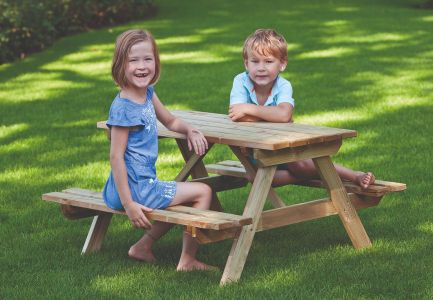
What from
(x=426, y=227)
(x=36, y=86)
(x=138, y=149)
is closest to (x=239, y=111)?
(x=138, y=149)

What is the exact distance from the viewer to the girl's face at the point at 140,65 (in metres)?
5.70

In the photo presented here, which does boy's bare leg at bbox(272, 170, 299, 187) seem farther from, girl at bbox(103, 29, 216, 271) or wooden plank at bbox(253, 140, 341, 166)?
girl at bbox(103, 29, 216, 271)

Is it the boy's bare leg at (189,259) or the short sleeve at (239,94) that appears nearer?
the boy's bare leg at (189,259)

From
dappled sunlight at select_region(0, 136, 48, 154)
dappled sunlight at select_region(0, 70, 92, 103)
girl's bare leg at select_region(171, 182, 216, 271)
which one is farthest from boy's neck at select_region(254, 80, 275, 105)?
dappled sunlight at select_region(0, 70, 92, 103)

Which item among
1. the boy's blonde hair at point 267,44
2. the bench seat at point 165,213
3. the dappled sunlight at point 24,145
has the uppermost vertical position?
the boy's blonde hair at point 267,44

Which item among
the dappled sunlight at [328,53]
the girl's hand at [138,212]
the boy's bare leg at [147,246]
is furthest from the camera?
the dappled sunlight at [328,53]

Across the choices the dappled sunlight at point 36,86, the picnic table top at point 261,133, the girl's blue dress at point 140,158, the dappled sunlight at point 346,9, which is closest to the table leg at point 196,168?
the picnic table top at point 261,133

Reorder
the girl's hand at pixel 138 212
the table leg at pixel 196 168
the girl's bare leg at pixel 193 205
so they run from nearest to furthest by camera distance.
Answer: the girl's hand at pixel 138 212, the girl's bare leg at pixel 193 205, the table leg at pixel 196 168

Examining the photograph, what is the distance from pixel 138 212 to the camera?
5605 millimetres

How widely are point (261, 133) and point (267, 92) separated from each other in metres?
0.64

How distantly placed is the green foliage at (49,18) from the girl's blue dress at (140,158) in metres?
8.87

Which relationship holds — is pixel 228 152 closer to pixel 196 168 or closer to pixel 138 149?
pixel 196 168

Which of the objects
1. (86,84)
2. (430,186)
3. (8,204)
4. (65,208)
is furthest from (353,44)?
(65,208)

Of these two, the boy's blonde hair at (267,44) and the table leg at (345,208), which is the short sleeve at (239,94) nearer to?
the boy's blonde hair at (267,44)
